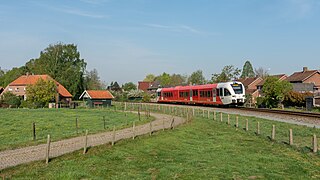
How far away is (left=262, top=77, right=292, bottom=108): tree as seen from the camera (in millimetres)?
53650

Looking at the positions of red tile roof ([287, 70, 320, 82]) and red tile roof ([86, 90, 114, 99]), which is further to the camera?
red tile roof ([287, 70, 320, 82])

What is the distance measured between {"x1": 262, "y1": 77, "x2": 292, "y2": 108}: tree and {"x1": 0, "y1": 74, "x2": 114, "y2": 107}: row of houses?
107ft

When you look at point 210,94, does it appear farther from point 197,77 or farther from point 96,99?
point 197,77

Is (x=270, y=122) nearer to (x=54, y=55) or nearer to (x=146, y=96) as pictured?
(x=146, y=96)

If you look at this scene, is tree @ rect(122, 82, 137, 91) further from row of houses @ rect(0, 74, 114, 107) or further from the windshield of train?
the windshield of train

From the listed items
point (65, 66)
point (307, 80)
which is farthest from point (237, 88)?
point (65, 66)

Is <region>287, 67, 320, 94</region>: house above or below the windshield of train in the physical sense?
above

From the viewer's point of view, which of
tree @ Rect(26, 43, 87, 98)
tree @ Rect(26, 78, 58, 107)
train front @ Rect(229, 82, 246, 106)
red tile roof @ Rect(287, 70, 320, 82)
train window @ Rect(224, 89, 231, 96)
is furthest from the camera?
tree @ Rect(26, 43, 87, 98)

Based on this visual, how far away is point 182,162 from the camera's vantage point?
14180mm

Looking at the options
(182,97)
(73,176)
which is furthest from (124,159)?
(182,97)

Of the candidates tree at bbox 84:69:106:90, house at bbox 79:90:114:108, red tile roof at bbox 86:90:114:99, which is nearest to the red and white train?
house at bbox 79:90:114:108

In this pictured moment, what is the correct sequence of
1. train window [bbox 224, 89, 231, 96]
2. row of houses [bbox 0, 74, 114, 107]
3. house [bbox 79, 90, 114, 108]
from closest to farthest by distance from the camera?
train window [bbox 224, 89, 231, 96], house [bbox 79, 90, 114, 108], row of houses [bbox 0, 74, 114, 107]

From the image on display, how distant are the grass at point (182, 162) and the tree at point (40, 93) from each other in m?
55.8

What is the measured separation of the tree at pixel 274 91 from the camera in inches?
2112
